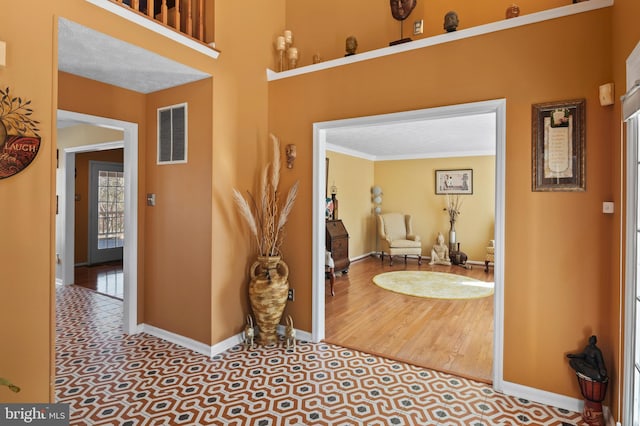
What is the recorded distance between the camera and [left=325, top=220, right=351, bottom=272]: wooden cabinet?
242 inches

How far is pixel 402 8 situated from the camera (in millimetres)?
3037

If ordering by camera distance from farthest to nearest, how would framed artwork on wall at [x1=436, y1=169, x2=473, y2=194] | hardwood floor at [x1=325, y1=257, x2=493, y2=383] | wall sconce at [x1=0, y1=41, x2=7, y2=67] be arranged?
framed artwork on wall at [x1=436, y1=169, x2=473, y2=194]
hardwood floor at [x1=325, y1=257, x2=493, y2=383]
wall sconce at [x1=0, y1=41, x2=7, y2=67]

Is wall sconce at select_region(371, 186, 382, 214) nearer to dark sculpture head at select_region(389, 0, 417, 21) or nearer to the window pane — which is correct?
dark sculpture head at select_region(389, 0, 417, 21)

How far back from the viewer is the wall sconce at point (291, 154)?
3543mm

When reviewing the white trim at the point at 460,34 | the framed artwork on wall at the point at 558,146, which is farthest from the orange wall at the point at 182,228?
the framed artwork on wall at the point at 558,146

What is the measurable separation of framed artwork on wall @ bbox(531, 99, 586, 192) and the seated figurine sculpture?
5451 mm

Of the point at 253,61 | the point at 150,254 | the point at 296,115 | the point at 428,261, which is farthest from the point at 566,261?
the point at 428,261

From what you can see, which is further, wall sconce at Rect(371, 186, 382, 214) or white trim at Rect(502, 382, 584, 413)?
wall sconce at Rect(371, 186, 382, 214)

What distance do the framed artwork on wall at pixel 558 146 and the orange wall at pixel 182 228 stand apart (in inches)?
102

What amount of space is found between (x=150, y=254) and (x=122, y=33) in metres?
2.11

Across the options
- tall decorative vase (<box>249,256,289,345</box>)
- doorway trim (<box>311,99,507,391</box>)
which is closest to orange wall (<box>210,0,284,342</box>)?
tall decorative vase (<box>249,256,289,345</box>)

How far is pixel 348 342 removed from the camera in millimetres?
3467

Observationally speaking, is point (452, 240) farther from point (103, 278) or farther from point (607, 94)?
point (103, 278)
